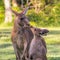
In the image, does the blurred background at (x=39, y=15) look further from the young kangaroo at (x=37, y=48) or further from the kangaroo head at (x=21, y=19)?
the young kangaroo at (x=37, y=48)

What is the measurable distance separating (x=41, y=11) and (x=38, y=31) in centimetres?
1489

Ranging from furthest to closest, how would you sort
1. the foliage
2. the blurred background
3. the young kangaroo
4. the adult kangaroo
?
the foliage < the blurred background < the adult kangaroo < the young kangaroo

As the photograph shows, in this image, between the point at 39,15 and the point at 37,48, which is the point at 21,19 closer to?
the point at 37,48

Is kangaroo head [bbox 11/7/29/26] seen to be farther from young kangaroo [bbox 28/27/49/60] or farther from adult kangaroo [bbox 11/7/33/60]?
young kangaroo [bbox 28/27/49/60]

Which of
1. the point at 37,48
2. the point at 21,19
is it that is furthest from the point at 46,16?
the point at 37,48

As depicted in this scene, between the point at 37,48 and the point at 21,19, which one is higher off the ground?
the point at 21,19

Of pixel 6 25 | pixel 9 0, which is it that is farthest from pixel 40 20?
pixel 9 0

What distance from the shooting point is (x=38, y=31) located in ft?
22.3

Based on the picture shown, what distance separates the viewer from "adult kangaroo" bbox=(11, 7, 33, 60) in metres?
6.92

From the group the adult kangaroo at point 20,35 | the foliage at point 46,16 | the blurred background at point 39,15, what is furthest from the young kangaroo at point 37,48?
the foliage at point 46,16

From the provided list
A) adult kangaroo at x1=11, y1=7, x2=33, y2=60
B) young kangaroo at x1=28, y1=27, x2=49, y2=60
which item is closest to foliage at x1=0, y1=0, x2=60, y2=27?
adult kangaroo at x1=11, y1=7, x2=33, y2=60

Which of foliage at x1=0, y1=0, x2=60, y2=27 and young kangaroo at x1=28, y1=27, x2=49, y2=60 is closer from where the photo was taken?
young kangaroo at x1=28, y1=27, x2=49, y2=60

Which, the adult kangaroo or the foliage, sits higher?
the adult kangaroo

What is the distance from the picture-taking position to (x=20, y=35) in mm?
6957
